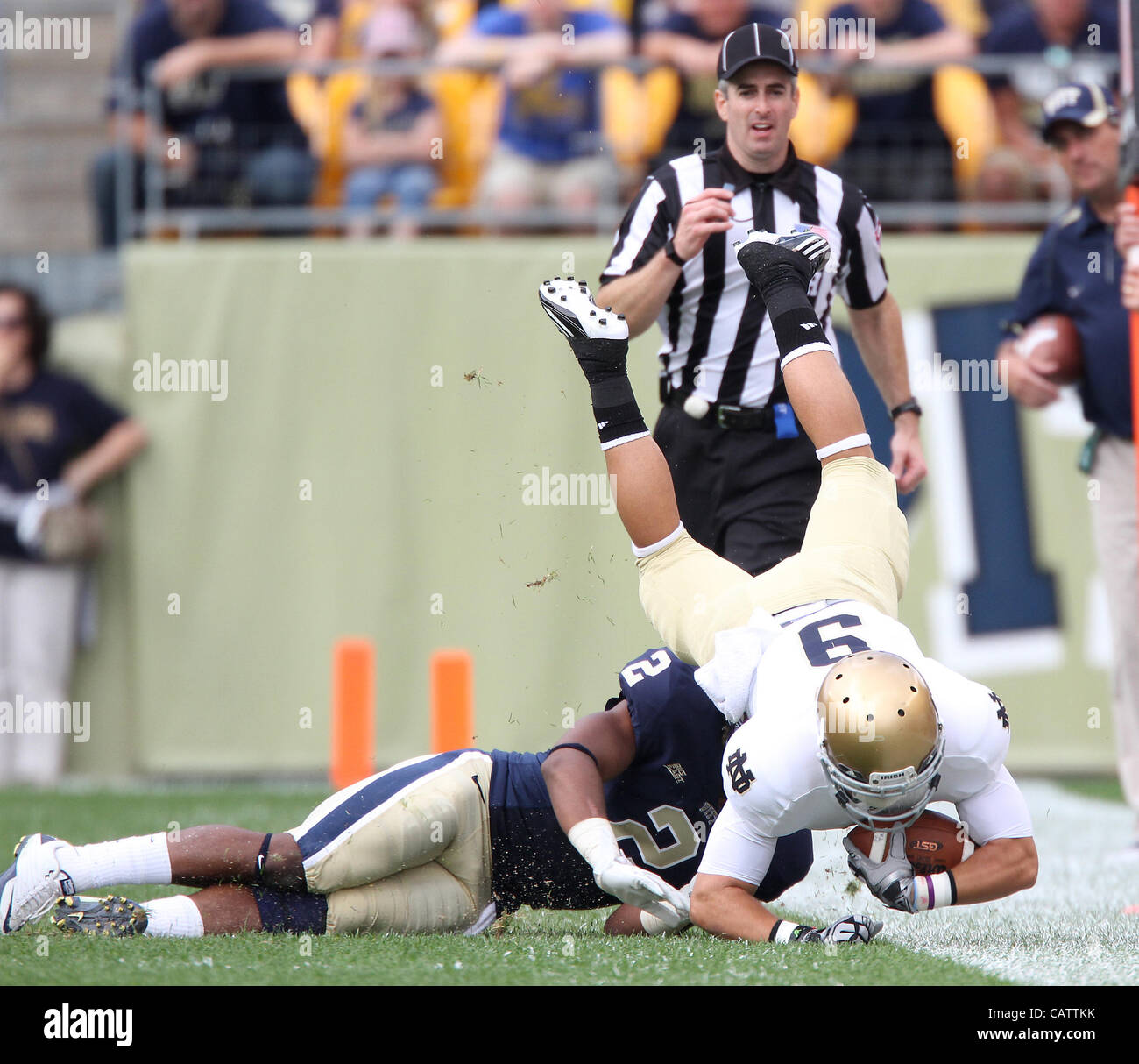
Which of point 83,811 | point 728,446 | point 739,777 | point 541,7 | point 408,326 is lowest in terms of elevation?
point 83,811

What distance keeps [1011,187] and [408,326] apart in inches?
107

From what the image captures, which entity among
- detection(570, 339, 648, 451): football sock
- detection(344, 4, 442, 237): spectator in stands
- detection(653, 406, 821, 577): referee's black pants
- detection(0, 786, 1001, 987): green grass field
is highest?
detection(344, 4, 442, 237): spectator in stands

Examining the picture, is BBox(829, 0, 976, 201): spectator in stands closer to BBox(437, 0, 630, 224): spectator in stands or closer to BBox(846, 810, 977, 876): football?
BBox(437, 0, 630, 224): spectator in stands

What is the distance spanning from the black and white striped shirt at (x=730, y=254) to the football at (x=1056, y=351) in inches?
44.7

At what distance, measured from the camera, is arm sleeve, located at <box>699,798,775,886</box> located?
10.6 ft

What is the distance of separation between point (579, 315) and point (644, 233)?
53 cm

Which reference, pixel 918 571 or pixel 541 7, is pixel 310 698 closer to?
pixel 918 571

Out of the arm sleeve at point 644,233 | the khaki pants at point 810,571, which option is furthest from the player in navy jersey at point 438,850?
the arm sleeve at point 644,233

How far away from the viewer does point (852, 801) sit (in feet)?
10.1

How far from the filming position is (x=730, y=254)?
4254mm

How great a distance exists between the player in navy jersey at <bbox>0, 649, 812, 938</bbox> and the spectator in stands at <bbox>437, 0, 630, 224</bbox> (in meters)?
4.00

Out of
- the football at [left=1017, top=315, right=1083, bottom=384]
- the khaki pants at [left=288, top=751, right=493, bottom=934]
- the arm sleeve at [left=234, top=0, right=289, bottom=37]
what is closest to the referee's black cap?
the football at [left=1017, top=315, right=1083, bottom=384]

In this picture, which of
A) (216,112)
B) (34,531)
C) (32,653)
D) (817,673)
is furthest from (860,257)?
(32,653)
